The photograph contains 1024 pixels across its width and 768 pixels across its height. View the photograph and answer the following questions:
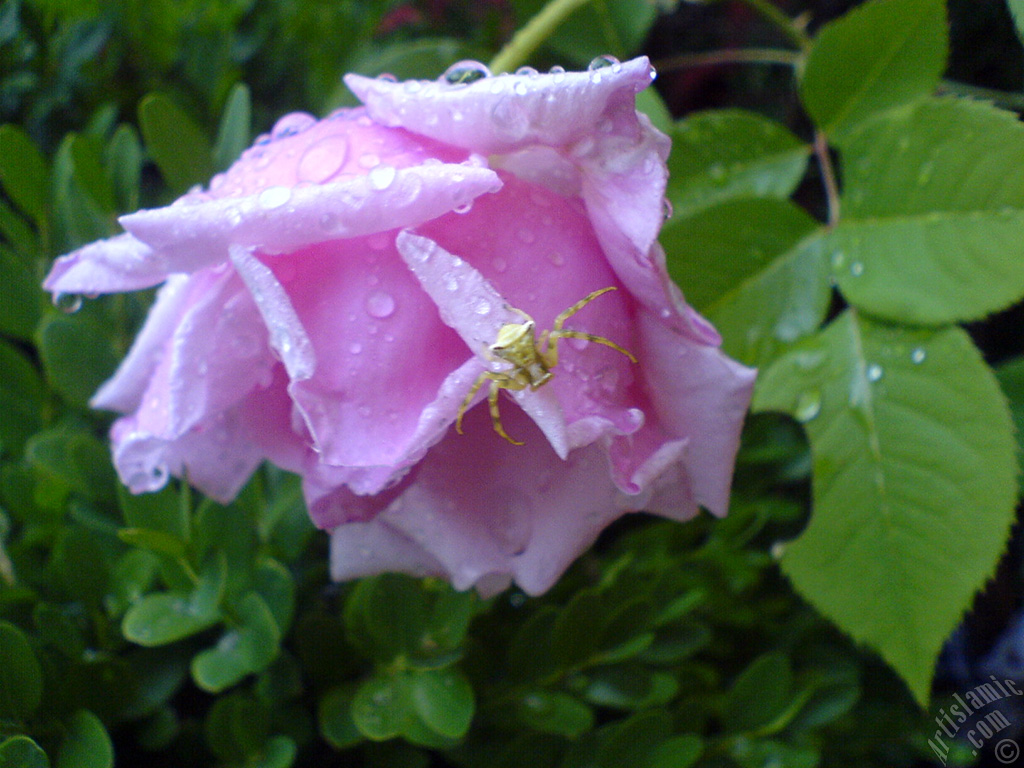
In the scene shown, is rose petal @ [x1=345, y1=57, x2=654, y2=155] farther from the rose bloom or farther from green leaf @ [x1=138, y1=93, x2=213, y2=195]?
green leaf @ [x1=138, y1=93, x2=213, y2=195]

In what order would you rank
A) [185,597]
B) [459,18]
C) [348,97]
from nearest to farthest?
[185,597] → [348,97] → [459,18]

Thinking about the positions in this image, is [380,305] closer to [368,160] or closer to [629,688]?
[368,160]

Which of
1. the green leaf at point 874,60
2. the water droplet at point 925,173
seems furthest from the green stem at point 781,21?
the water droplet at point 925,173

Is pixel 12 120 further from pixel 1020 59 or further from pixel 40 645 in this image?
pixel 1020 59

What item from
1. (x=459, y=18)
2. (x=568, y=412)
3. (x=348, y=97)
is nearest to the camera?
(x=568, y=412)

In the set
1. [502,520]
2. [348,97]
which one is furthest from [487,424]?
[348,97]

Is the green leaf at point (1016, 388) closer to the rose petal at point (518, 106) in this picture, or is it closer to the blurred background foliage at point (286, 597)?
the blurred background foliage at point (286, 597)
